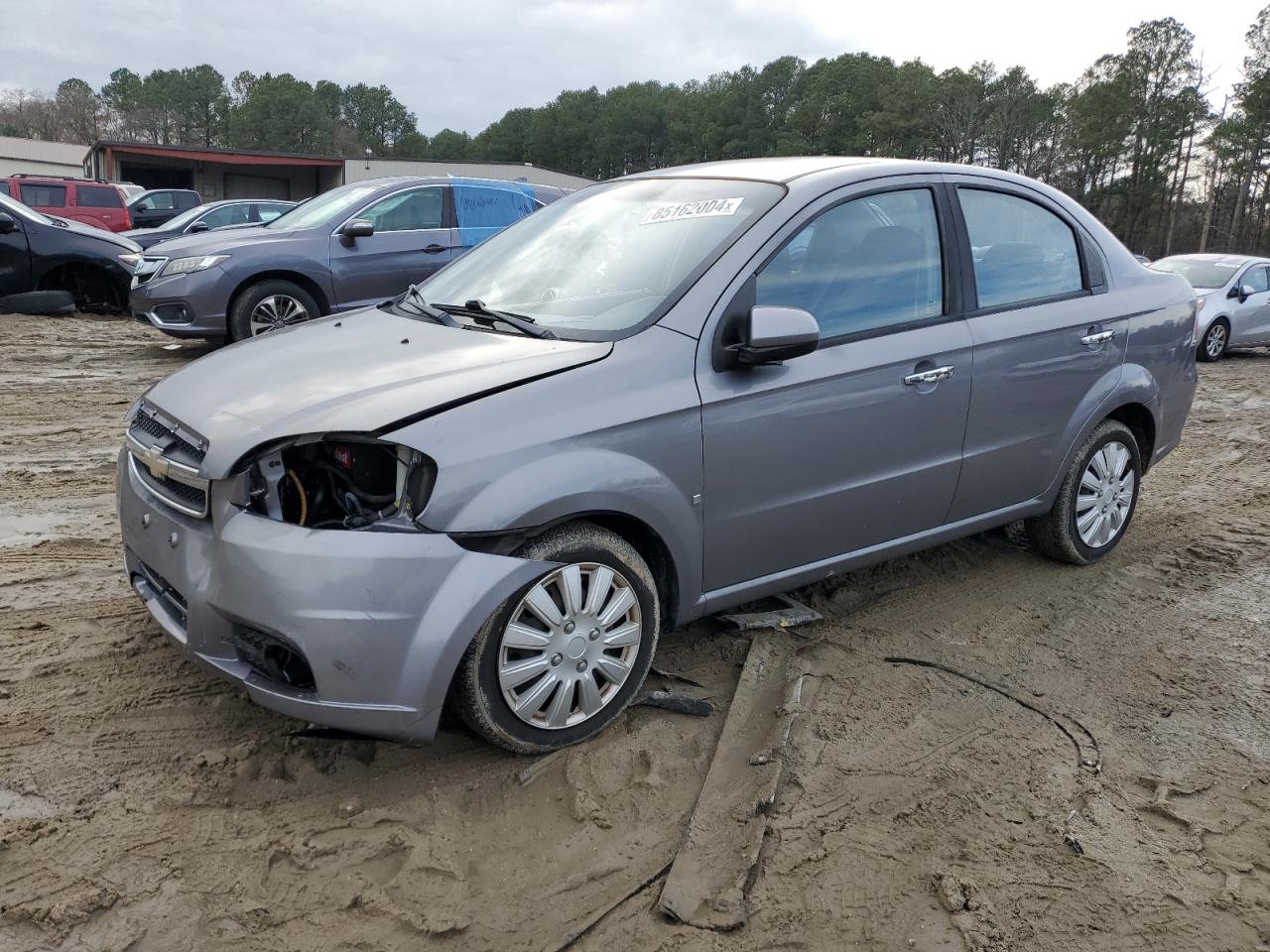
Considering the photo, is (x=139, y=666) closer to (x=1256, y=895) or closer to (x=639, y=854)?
(x=639, y=854)

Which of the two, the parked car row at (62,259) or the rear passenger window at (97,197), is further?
the rear passenger window at (97,197)

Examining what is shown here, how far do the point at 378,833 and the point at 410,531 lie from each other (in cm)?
81

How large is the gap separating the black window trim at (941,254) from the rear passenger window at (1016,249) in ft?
0.43

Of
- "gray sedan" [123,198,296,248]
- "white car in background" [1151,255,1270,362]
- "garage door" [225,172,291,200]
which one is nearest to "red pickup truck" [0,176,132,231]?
"gray sedan" [123,198,296,248]

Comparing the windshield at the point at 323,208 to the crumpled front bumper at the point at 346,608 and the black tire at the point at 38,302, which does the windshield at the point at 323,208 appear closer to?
the black tire at the point at 38,302

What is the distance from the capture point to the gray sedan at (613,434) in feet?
8.67

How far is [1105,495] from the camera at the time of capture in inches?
185

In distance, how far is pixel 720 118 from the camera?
7738 cm

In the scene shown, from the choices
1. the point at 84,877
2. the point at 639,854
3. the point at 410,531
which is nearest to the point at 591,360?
the point at 410,531

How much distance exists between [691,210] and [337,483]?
1685mm

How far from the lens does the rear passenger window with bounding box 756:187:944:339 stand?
345cm

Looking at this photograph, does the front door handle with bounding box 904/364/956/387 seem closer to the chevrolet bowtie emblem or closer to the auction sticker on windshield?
the auction sticker on windshield

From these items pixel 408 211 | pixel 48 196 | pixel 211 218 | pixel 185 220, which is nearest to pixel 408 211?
pixel 408 211

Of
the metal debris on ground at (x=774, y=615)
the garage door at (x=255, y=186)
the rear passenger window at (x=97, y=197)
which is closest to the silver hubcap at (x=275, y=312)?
the metal debris on ground at (x=774, y=615)
